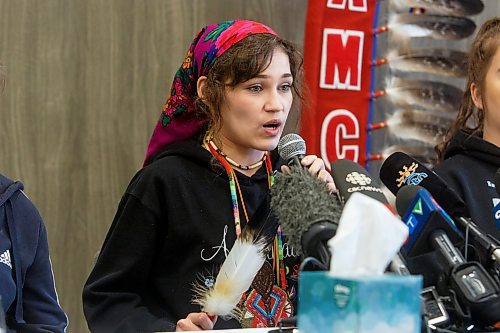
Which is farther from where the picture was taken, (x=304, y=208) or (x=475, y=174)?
(x=475, y=174)

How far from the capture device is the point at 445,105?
9.31ft

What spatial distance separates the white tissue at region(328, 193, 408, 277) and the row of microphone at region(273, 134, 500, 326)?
0.15 m

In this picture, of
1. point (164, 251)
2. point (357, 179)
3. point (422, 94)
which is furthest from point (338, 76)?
point (357, 179)

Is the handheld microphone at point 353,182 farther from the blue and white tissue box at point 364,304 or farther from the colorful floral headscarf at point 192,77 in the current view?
the colorful floral headscarf at point 192,77

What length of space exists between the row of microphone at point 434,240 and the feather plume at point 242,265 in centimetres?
18

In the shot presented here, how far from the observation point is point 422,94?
9.23 ft

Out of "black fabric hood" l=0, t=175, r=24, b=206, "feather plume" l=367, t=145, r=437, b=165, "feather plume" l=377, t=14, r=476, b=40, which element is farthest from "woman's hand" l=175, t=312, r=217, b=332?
"feather plume" l=377, t=14, r=476, b=40

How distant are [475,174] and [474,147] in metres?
0.07

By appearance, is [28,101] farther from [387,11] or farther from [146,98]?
[387,11]

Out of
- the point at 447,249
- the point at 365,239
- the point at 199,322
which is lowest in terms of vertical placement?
the point at 199,322

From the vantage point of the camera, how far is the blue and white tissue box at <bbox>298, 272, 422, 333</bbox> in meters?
0.78

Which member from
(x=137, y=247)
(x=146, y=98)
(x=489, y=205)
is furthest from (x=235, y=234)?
(x=146, y=98)

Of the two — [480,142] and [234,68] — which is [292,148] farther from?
[480,142]

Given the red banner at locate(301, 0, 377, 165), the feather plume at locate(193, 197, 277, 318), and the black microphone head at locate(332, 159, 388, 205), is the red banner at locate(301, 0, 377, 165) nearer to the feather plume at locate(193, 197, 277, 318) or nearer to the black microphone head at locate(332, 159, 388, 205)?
the feather plume at locate(193, 197, 277, 318)
